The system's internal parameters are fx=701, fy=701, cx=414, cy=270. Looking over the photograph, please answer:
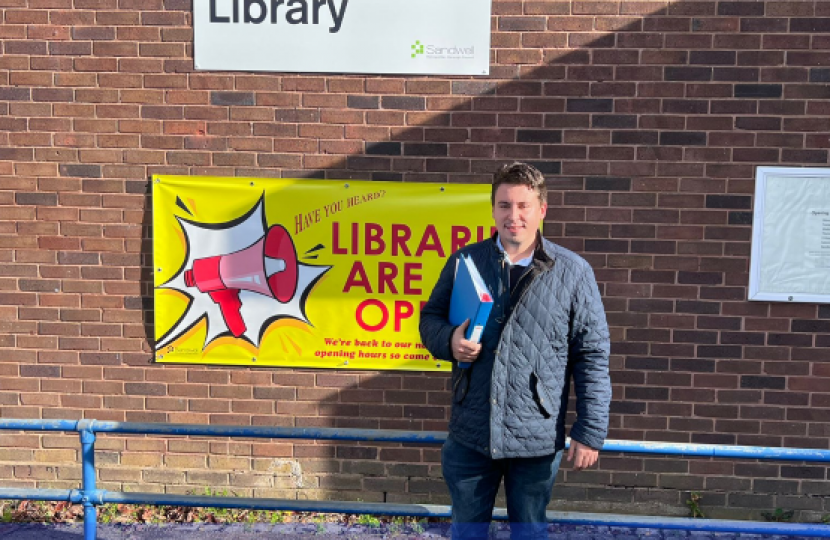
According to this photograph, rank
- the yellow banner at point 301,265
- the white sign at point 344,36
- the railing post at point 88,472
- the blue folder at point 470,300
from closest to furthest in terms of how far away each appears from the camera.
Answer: the blue folder at point 470,300
the railing post at point 88,472
the white sign at point 344,36
the yellow banner at point 301,265

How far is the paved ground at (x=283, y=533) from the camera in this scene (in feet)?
12.4

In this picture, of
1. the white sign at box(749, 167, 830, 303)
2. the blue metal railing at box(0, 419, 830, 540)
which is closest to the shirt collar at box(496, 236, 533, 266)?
the blue metal railing at box(0, 419, 830, 540)

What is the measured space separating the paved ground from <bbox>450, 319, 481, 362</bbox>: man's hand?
1805 millimetres

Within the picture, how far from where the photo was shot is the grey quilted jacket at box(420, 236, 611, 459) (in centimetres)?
243

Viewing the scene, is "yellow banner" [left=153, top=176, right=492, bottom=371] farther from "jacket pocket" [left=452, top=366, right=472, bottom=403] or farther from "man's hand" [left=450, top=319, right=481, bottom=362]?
"man's hand" [left=450, top=319, right=481, bottom=362]

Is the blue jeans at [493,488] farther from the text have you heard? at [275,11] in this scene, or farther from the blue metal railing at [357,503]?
the text have you heard? at [275,11]

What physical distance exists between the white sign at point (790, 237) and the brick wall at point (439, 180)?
0.08 m

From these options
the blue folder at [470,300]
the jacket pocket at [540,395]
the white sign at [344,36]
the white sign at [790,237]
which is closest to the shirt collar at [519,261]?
the blue folder at [470,300]

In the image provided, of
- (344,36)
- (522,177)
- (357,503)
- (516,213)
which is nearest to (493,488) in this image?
(357,503)

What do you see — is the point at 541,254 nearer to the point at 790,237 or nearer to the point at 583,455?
the point at 583,455

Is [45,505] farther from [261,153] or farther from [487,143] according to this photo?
[487,143]

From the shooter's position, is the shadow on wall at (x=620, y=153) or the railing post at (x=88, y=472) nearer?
the railing post at (x=88, y=472)

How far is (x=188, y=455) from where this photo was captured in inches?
168

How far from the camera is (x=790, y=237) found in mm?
3910
